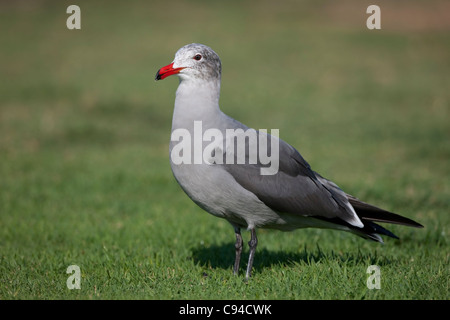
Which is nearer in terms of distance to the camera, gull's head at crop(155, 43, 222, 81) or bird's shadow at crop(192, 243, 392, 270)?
gull's head at crop(155, 43, 222, 81)

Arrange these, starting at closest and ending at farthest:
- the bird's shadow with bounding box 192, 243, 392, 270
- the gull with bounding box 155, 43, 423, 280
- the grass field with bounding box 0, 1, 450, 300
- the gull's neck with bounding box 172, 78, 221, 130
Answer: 1. the gull with bounding box 155, 43, 423, 280
2. the gull's neck with bounding box 172, 78, 221, 130
3. the grass field with bounding box 0, 1, 450, 300
4. the bird's shadow with bounding box 192, 243, 392, 270

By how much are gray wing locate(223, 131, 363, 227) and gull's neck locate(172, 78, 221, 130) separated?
15.8 inches

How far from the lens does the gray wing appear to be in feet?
15.6

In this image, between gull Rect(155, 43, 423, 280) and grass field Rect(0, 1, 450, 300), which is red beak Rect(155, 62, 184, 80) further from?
grass field Rect(0, 1, 450, 300)

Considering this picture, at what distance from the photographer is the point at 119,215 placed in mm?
8148

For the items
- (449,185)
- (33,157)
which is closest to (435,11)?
(449,185)

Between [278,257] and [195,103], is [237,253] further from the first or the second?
[195,103]

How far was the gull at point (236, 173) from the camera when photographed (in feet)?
15.4

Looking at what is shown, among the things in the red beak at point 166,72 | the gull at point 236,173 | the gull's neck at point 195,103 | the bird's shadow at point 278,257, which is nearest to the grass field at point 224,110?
the bird's shadow at point 278,257

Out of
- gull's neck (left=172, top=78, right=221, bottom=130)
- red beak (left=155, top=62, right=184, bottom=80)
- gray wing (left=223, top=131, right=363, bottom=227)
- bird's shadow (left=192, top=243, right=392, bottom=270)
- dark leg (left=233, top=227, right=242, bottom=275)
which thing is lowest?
bird's shadow (left=192, top=243, right=392, bottom=270)

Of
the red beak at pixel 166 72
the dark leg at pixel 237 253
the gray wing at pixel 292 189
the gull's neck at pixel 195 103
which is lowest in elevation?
the dark leg at pixel 237 253

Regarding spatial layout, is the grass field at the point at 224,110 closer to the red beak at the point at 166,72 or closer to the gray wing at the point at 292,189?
the gray wing at the point at 292,189

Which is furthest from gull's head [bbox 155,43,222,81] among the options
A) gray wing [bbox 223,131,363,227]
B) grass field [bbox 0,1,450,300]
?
grass field [bbox 0,1,450,300]
